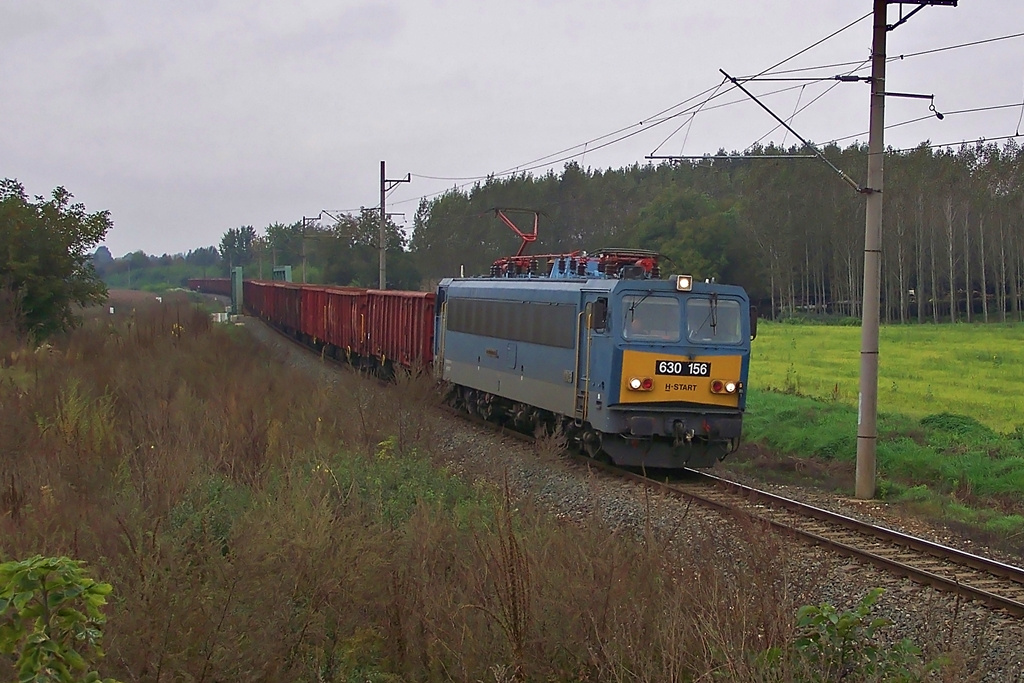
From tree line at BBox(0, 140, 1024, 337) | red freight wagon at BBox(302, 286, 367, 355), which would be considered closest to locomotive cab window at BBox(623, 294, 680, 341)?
red freight wagon at BBox(302, 286, 367, 355)

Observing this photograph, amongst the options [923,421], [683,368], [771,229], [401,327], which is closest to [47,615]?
[683,368]

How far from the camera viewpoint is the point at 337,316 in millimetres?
32875

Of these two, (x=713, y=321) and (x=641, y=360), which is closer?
(x=641, y=360)

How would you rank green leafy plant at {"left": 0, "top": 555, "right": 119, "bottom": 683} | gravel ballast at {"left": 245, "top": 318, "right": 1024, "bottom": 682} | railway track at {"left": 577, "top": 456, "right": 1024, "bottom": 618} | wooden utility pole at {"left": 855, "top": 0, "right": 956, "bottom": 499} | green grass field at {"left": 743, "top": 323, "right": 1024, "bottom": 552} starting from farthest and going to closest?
green grass field at {"left": 743, "top": 323, "right": 1024, "bottom": 552} → wooden utility pole at {"left": 855, "top": 0, "right": 956, "bottom": 499} → railway track at {"left": 577, "top": 456, "right": 1024, "bottom": 618} → gravel ballast at {"left": 245, "top": 318, "right": 1024, "bottom": 682} → green leafy plant at {"left": 0, "top": 555, "right": 119, "bottom": 683}

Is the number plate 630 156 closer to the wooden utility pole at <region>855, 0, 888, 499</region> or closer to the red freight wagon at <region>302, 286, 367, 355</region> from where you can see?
the wooden utility pole at <region>855, 0, 888, 499</region>

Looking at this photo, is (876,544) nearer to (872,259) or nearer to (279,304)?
(872,259)

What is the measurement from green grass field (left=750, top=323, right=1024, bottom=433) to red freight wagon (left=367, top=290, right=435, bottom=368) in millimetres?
8978

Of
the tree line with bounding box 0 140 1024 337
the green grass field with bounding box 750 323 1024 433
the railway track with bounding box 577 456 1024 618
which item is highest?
the tree line with bounding box 0 140 1024 337

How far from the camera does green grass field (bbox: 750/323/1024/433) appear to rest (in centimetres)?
2233

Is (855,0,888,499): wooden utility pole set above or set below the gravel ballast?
above

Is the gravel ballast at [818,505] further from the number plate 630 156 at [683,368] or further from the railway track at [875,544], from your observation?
the number plate 630 156 at [683,368]

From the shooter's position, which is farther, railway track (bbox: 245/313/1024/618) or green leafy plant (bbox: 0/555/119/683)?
railway track (bbox: 245/313/1024/618)

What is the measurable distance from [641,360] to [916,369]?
63.4 feet

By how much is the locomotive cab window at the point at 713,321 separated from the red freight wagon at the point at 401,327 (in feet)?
27.1
